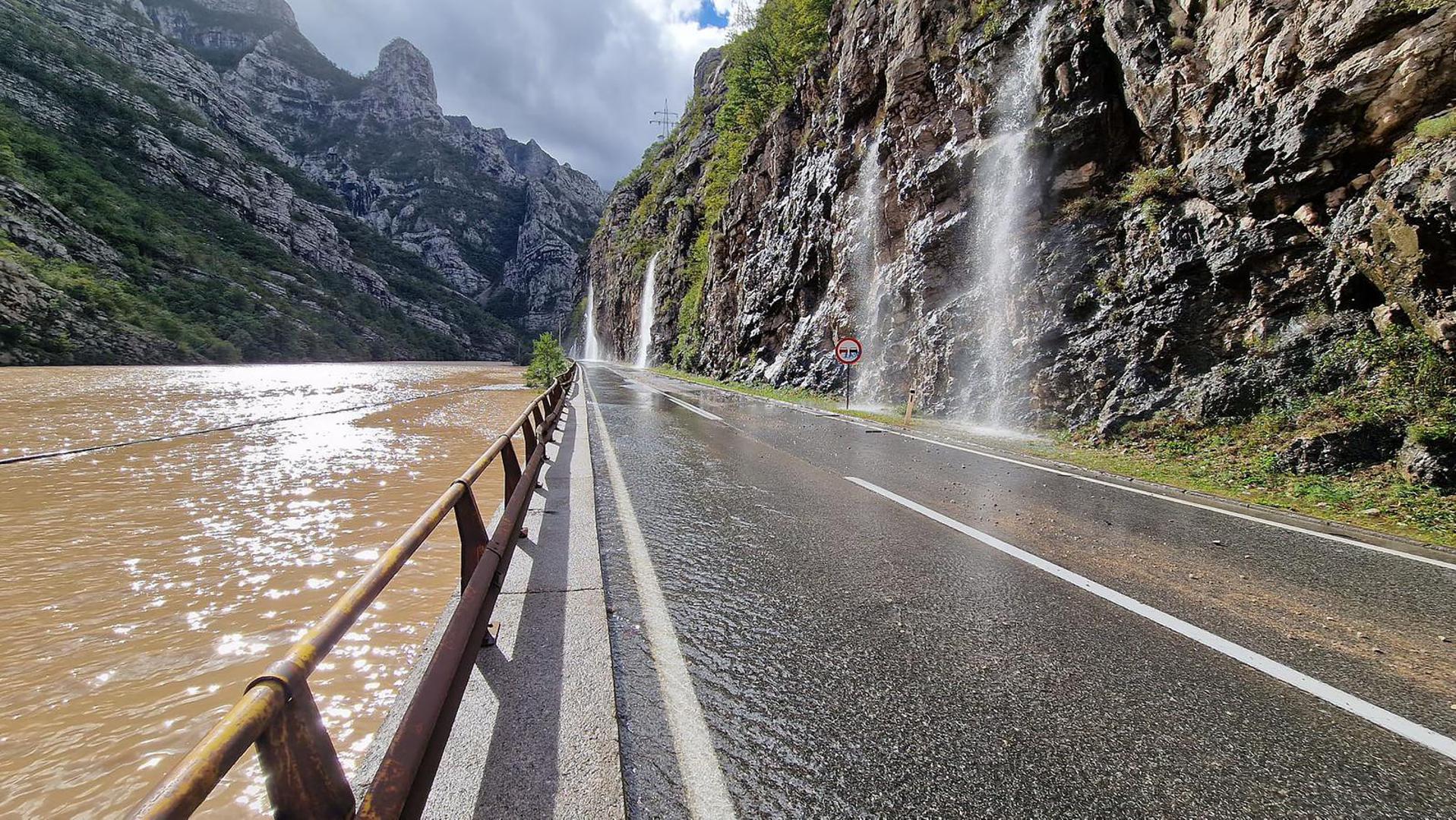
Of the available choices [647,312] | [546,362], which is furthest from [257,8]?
[546,362]

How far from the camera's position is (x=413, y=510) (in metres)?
5.95

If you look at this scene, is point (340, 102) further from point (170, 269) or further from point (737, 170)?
point (737, 170)

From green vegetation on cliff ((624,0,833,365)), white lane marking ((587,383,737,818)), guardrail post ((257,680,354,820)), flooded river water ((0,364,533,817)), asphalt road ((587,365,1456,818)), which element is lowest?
flooded river water ((0,364,533,817))

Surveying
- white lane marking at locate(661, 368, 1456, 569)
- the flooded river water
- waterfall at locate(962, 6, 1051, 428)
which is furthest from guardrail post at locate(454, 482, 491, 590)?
waterfall at locate(962, 6, 1051, 428)

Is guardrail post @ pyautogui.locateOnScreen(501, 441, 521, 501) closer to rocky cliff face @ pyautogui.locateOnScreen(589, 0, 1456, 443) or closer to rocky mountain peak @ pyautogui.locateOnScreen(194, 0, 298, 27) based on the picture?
rocky cliff face @ pyautogui.locateOnScreen(589, 0, 1456, 443)

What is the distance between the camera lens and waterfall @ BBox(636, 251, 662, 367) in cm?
5725

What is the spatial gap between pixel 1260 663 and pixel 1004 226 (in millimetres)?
14399

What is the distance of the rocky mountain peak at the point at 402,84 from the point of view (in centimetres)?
13725

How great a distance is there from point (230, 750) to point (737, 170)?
139 ft

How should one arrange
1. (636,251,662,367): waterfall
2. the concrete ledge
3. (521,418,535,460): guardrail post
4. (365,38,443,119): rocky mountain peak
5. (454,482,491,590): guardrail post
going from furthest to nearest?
(365,38,443,119): rocky mountain peak, (636,251,662,367): waterfall, (521,418,535,460): guardrail post, (454,482,491,590): guardrail post, the concrete ledge

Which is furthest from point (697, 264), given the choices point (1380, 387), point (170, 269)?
point (170, 269)

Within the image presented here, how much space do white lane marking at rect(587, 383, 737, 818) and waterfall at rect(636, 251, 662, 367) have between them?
173 ft

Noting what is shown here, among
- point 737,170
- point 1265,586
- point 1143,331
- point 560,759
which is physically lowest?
point 560,759

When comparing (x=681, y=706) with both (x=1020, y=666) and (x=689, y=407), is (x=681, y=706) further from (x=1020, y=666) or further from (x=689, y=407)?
(x=689, y=407)
